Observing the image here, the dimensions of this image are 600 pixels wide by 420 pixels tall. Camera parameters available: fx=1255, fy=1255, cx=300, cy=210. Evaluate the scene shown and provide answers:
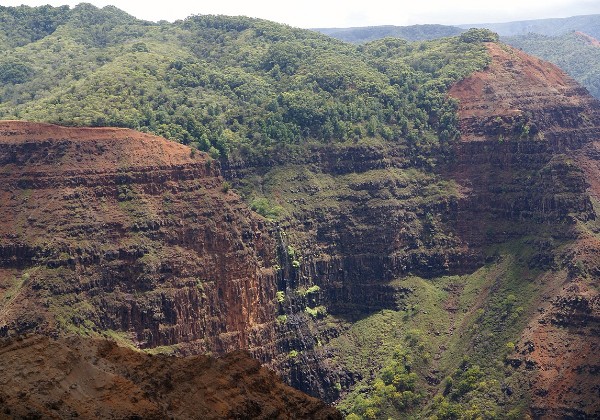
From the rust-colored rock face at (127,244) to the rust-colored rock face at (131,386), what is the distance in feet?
137

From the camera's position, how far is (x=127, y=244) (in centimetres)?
9944

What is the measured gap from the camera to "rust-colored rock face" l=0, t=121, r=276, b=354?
313ft

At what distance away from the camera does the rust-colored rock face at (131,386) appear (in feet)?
151

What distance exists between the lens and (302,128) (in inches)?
4931

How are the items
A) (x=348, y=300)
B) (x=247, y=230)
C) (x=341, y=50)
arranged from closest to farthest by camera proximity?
(x=247, y=230) → (x=348, y=300) → (x=341, y=50)

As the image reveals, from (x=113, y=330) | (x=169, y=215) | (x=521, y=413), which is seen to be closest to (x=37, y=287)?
(x=113, y=330)

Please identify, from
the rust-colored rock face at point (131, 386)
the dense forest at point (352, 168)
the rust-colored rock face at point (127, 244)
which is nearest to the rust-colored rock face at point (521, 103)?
the dense forest at point (352, 168)

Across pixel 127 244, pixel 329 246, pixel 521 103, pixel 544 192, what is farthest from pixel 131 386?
pixel 521 103

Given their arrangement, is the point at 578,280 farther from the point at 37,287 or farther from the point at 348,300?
the point at 37,287

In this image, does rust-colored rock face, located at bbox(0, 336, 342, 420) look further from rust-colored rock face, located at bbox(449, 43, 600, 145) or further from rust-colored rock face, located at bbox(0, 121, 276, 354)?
rust-colored rock face, located at bbox(449, 43, 600, 145)

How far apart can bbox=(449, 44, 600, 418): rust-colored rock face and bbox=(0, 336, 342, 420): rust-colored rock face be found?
1901 inches

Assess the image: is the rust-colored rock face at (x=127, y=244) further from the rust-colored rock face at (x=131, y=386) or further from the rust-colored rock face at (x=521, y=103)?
the rust-colored rock face at (x=131, y=386)

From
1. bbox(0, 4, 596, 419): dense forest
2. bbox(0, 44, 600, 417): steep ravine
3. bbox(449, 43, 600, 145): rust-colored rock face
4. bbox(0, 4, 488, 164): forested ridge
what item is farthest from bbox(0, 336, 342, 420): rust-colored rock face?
bbox(449, 43, 600, 145): rust-colored rock face

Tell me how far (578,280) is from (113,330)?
1494 inches
